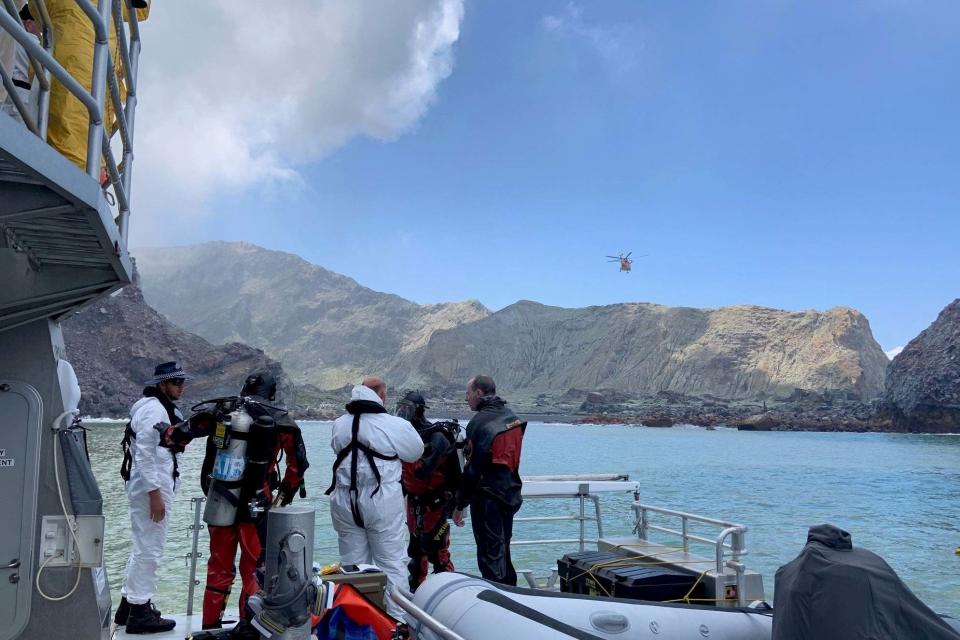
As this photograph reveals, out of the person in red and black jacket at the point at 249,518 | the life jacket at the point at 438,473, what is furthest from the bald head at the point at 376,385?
the person in red and black jacket at the point at 249,518

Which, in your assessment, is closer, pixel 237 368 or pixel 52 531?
pixel 52 531

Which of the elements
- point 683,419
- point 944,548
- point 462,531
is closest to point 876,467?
point 944,548

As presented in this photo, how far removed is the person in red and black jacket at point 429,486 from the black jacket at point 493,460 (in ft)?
0.49

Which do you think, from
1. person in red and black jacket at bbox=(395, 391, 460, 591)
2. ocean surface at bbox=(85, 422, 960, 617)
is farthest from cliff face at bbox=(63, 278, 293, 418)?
person in red and black jacket at bbox=(395, 391, 460, 591)

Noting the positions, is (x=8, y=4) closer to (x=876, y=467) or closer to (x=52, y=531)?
(x=52, y=531)

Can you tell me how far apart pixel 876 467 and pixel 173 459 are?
51.6m

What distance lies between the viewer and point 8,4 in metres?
2.11

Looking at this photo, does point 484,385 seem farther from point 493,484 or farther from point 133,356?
point 133,356

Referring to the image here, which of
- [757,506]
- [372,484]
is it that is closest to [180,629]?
[372,484]

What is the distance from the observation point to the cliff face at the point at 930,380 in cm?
9444

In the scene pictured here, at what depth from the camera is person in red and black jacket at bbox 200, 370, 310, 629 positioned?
4.15m

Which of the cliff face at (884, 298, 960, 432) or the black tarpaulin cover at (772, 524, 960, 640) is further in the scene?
the cliff face at (884, 298, 960, 432)

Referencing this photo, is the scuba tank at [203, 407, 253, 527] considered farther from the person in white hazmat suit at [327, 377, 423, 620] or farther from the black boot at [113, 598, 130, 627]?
the black boot at [113, 598, 130, 627]

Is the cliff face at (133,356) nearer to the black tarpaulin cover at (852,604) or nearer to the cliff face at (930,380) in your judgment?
the black tarpaulin cover at (852,604)
